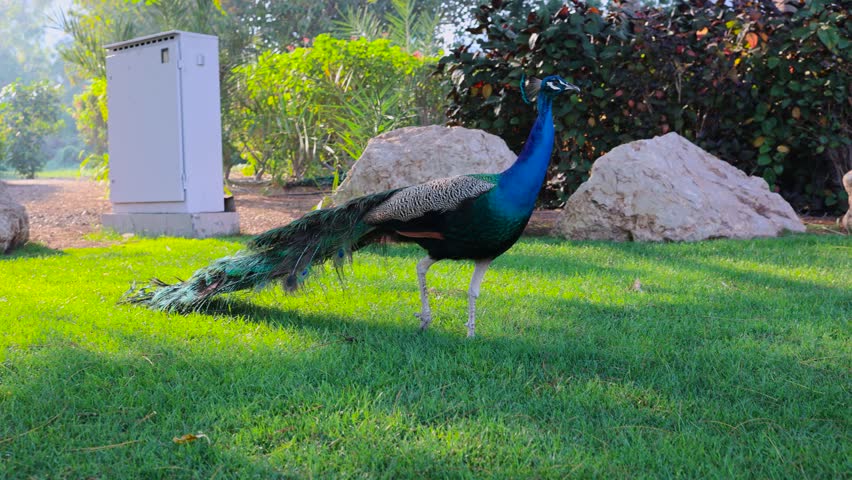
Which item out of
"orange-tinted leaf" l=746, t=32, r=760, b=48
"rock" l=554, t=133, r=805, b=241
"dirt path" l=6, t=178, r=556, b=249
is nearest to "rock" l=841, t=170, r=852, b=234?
"rock" l=554, t=133, r=805, b=241

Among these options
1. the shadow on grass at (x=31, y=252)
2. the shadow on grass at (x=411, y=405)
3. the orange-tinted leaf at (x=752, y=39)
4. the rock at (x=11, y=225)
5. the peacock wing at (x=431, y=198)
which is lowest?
the shadow on grass at (x=31, y=252)

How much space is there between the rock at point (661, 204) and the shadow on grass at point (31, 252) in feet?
16.0

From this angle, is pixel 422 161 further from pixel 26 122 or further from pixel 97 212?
pixel 26 122

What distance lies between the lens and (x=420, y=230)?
12.5ft

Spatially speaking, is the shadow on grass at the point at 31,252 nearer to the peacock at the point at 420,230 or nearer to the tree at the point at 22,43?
the peacock at the point at 420,230

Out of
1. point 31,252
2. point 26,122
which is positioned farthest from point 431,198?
point 26,122

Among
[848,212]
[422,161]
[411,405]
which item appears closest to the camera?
[411,405]

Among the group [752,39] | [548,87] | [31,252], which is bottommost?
[31,252]

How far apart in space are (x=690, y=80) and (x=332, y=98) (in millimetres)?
4897

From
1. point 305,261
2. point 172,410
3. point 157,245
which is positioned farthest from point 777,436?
point 157,245

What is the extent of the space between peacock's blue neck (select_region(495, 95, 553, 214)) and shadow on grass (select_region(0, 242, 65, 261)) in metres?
4.68

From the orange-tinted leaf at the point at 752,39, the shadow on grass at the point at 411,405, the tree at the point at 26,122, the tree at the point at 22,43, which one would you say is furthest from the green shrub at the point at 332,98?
the tree at the point at 22,43

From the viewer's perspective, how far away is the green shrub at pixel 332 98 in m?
9.63

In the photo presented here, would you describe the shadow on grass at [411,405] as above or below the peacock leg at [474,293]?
below
